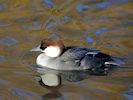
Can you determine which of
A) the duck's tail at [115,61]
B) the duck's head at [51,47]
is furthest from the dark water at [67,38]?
the duck's head at [51,47]

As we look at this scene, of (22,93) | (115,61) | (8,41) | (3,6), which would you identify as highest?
(3,6)

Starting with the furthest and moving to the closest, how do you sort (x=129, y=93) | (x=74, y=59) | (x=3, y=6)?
1. (x=3, y=6)
2. (x=74, y=59)
3. (x=129, y=93)

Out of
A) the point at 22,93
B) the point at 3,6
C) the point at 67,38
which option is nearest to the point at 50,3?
the point at 3,6

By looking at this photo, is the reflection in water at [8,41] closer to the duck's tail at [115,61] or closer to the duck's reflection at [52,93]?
the duck's reflection at [52,93]

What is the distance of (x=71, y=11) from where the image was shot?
12.5 meters

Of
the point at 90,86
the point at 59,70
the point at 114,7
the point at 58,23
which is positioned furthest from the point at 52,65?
the point at 114,7

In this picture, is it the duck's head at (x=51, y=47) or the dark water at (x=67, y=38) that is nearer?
the dark water at (x=67, y=38)

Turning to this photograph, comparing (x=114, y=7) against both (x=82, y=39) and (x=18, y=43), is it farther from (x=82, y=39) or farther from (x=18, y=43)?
(x=18, y=43)

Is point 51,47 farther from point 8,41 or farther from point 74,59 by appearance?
point 8,41

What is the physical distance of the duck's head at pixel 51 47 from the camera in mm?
9891

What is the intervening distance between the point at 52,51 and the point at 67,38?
49.1 inches

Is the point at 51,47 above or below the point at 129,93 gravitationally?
above

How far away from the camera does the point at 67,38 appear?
11.2 m

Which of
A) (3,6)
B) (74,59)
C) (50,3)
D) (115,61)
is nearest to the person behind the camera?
(74,59)
